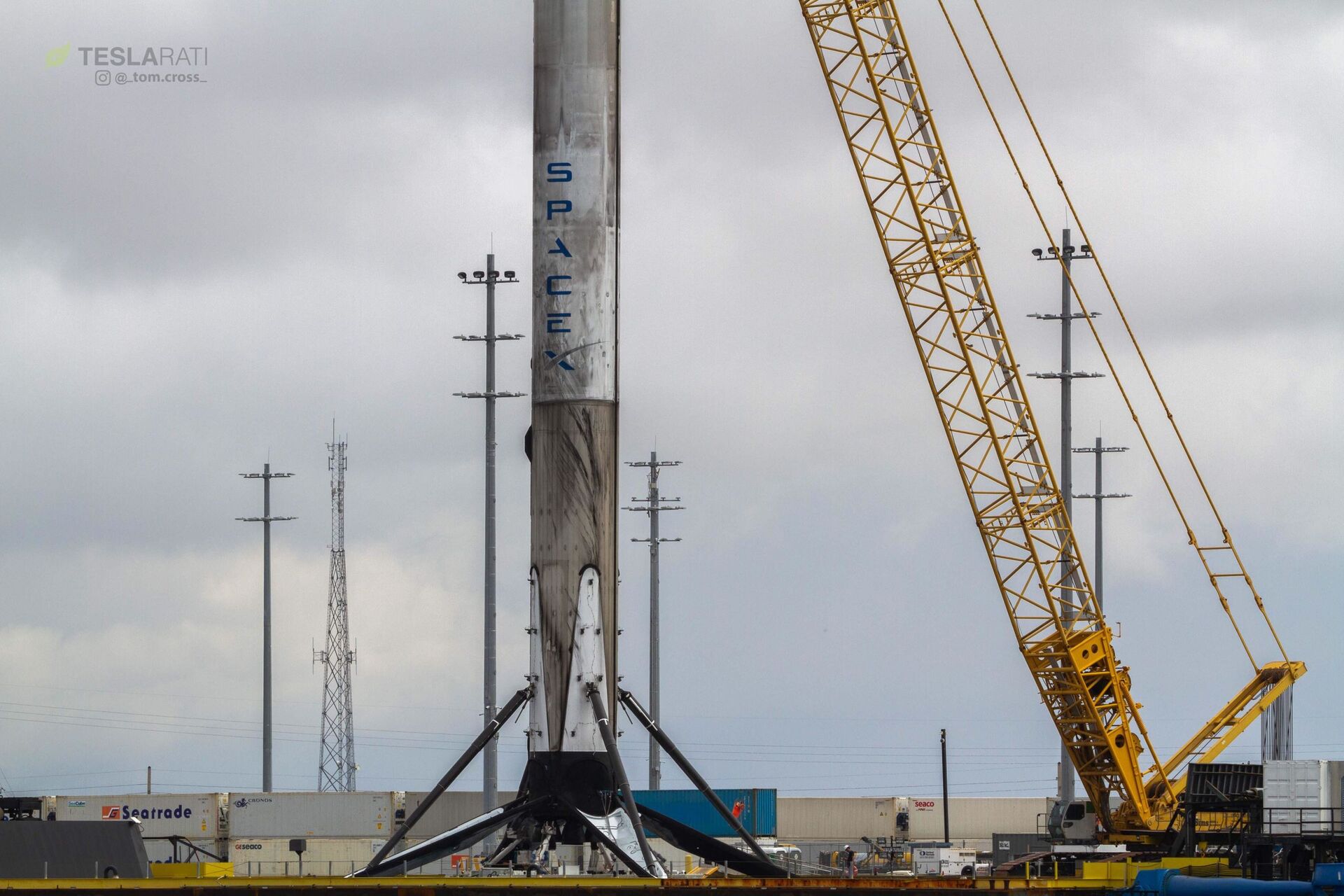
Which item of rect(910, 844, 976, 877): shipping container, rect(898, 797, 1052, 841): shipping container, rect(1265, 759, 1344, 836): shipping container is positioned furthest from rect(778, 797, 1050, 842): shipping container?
rect(1265, 759, 1344, 836): shipping container

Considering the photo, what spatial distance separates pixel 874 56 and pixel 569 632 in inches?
893

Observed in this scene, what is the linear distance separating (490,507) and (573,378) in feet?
78.4

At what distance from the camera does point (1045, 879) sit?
43.5 metres

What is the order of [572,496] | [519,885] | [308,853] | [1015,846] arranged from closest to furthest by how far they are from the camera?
1. [519,885]
2. [572,496]
3. [1015,846]
4. [308,853]

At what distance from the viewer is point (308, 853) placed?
83.9m

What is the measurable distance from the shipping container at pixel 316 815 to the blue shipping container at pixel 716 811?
15.5 meters

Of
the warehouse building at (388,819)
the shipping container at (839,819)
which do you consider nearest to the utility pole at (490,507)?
the warehouse building at (388,819)

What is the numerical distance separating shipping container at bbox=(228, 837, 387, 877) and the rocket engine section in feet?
114

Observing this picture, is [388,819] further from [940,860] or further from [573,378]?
[573,378]

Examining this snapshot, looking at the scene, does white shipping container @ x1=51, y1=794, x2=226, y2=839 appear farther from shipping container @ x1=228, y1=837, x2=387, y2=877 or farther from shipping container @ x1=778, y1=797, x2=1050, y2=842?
shipping container @ x1=778, y1=797, x2=1050, y2=842

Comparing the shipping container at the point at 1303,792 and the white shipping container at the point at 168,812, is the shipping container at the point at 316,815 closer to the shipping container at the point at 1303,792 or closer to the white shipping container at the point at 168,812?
the white shipping container at the point at 168,812

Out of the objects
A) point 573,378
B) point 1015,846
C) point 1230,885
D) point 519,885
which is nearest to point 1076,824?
point 1015,846

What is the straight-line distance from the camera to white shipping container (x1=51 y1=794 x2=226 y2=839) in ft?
299

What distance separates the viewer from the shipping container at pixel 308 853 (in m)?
81.0
